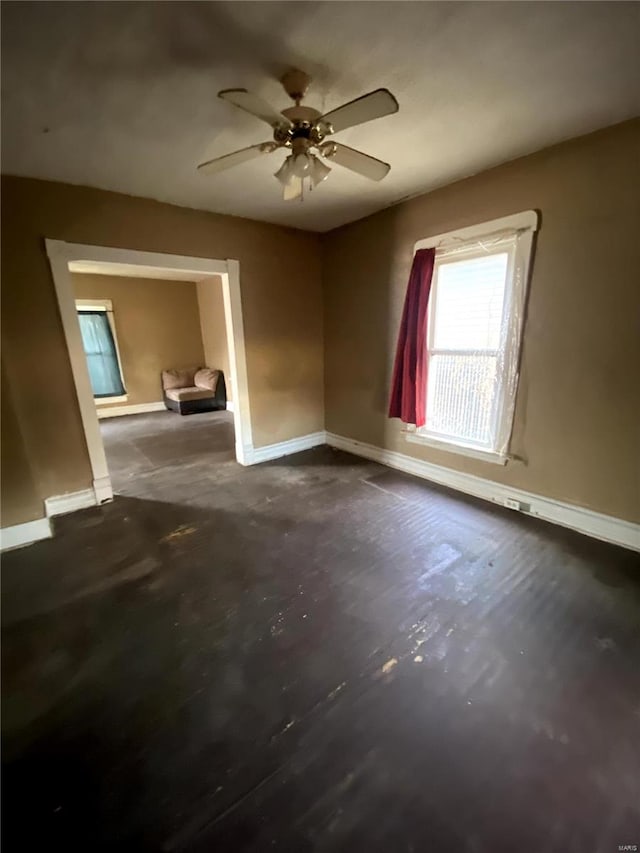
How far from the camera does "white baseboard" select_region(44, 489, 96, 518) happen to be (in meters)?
2.79

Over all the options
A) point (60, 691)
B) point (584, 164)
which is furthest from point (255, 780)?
point (584, 164)

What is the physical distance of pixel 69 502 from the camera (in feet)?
9.42

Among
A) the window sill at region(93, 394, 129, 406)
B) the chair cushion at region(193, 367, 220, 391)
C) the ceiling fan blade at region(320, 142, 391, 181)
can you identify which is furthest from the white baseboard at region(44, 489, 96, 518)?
the window sill at region(93, 394, 129, 406)

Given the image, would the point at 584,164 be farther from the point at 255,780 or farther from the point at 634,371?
the point at 255,780

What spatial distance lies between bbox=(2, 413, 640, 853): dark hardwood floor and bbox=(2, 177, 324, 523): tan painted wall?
0.76 metres

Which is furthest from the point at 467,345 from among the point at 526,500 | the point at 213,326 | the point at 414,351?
the point at 213,326

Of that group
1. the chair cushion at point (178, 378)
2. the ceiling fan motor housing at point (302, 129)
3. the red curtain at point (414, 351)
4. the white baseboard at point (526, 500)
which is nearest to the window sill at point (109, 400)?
the chair cushion at point (178, 378)

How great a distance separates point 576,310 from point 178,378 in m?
6.07

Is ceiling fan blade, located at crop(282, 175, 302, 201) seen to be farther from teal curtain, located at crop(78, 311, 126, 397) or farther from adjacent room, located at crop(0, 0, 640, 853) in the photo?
teal curtain, located at crop(78, 311, 126, 397)

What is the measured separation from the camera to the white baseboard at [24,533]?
243cm

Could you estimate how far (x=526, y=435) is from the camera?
262 centimetres

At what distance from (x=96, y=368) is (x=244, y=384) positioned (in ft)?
12.9

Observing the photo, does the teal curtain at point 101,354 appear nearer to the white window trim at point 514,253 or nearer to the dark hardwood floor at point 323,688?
the dark hardwood floor at point 323,688

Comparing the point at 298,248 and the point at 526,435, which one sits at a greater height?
the point at 298,248
